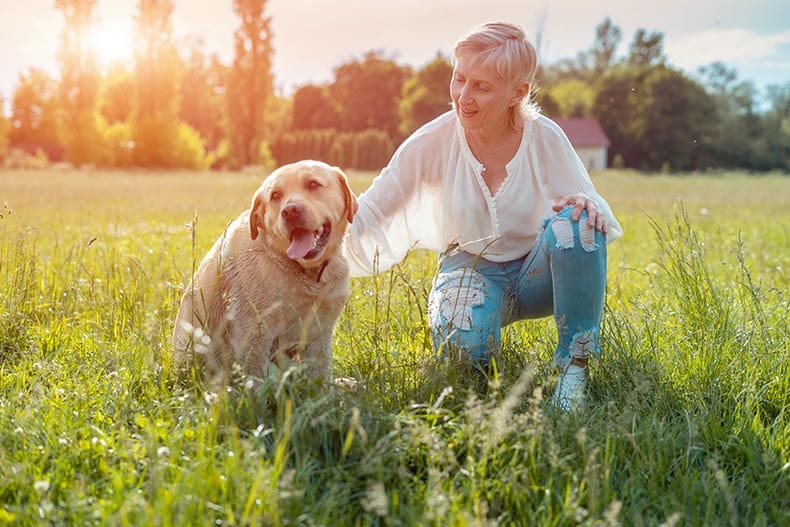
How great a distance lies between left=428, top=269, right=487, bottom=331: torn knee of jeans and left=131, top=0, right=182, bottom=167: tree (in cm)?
4516

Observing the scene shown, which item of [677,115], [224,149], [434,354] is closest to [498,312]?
[434,354]

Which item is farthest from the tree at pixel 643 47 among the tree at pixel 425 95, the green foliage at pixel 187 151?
the green foliage at pixel 187 151

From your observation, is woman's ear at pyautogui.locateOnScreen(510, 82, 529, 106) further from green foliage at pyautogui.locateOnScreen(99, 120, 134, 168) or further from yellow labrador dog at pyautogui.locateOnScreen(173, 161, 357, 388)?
green foliage at pyautogui.locateOnScreen(99, 120, 134, 168)

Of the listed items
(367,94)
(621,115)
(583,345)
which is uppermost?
(367,94)

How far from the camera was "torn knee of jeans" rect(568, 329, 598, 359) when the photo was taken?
352 cm

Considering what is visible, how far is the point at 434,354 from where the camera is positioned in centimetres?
338

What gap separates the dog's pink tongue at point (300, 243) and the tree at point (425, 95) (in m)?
51.8

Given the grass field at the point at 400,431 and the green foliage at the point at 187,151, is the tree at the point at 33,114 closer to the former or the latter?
the green foliage at the point at 187,151

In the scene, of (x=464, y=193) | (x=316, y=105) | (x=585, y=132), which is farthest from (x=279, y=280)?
(x=316, y=105)

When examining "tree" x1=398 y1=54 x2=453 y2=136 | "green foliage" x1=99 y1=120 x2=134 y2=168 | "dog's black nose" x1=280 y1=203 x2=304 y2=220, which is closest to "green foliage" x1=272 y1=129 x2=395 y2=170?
"tree" x1=398 y1=54 x2=453 y2=136

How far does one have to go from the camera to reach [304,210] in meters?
3.37

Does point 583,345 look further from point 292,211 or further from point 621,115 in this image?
point 621,115

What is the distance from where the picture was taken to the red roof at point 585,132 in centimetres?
5923

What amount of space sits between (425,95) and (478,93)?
175ft
